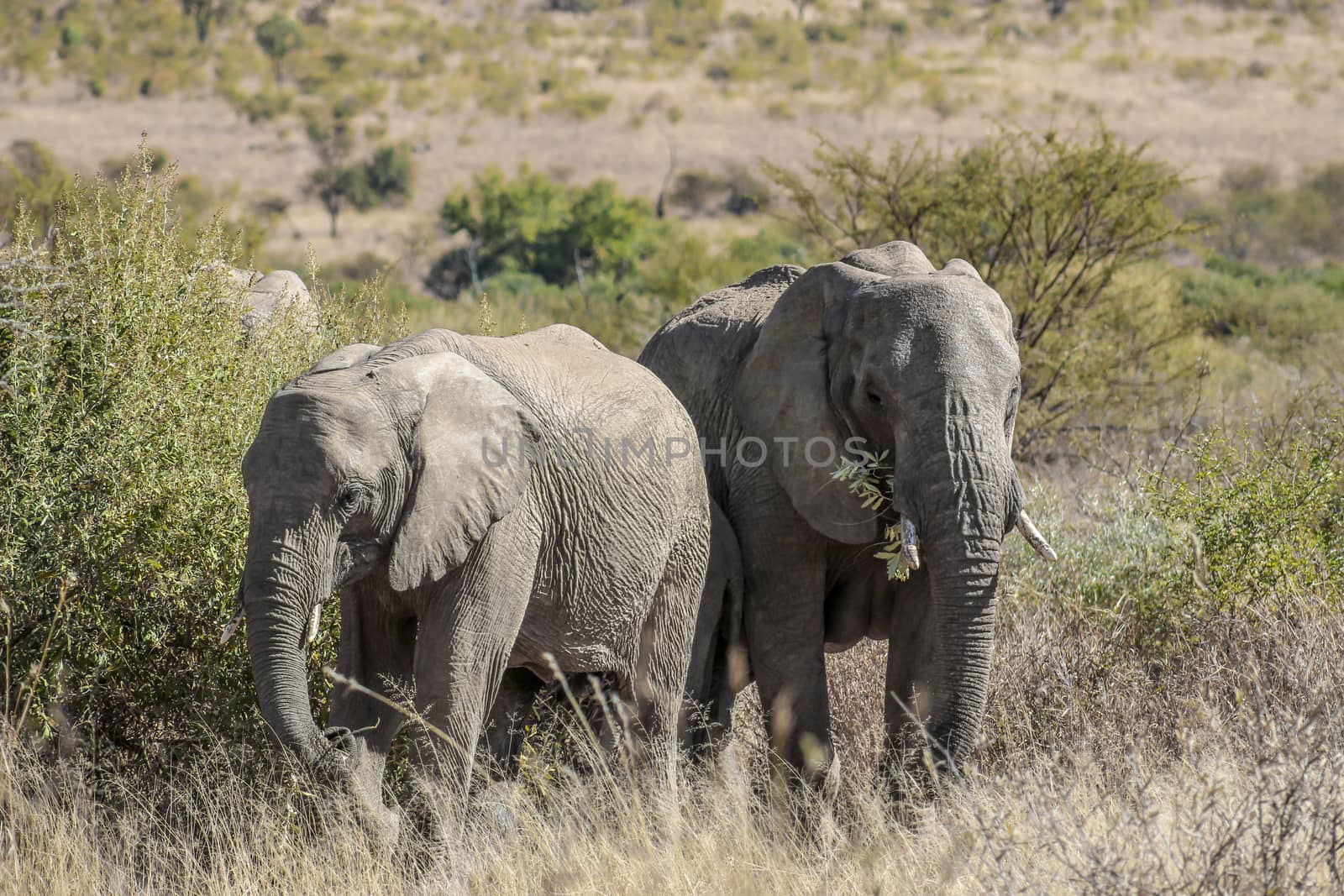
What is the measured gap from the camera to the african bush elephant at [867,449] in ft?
16.7

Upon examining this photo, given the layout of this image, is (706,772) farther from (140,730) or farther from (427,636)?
(140,730)

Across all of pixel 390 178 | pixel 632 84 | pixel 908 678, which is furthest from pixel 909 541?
pixel 632 84

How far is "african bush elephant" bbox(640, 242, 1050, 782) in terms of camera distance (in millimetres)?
5082

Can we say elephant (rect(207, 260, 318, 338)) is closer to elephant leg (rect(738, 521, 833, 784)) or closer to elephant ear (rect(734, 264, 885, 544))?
elephant ear (rect(734, 264, 885, 544))

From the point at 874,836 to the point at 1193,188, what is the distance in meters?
43.7

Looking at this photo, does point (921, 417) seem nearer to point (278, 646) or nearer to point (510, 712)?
point (510, 712)

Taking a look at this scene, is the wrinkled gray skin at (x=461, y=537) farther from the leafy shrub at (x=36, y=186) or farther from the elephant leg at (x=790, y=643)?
the leafy shrub at (x=36, y=186)

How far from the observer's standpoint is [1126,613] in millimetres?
7211

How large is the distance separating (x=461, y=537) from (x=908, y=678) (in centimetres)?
190

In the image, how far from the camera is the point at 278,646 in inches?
169

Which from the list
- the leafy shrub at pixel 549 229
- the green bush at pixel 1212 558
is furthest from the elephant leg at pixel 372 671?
the leafy shrub at pixel 549 229

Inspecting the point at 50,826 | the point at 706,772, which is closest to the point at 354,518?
the point at 50,826

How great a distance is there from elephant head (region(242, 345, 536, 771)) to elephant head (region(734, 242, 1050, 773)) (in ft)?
4.17

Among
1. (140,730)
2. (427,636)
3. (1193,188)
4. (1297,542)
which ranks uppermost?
(427,636)
